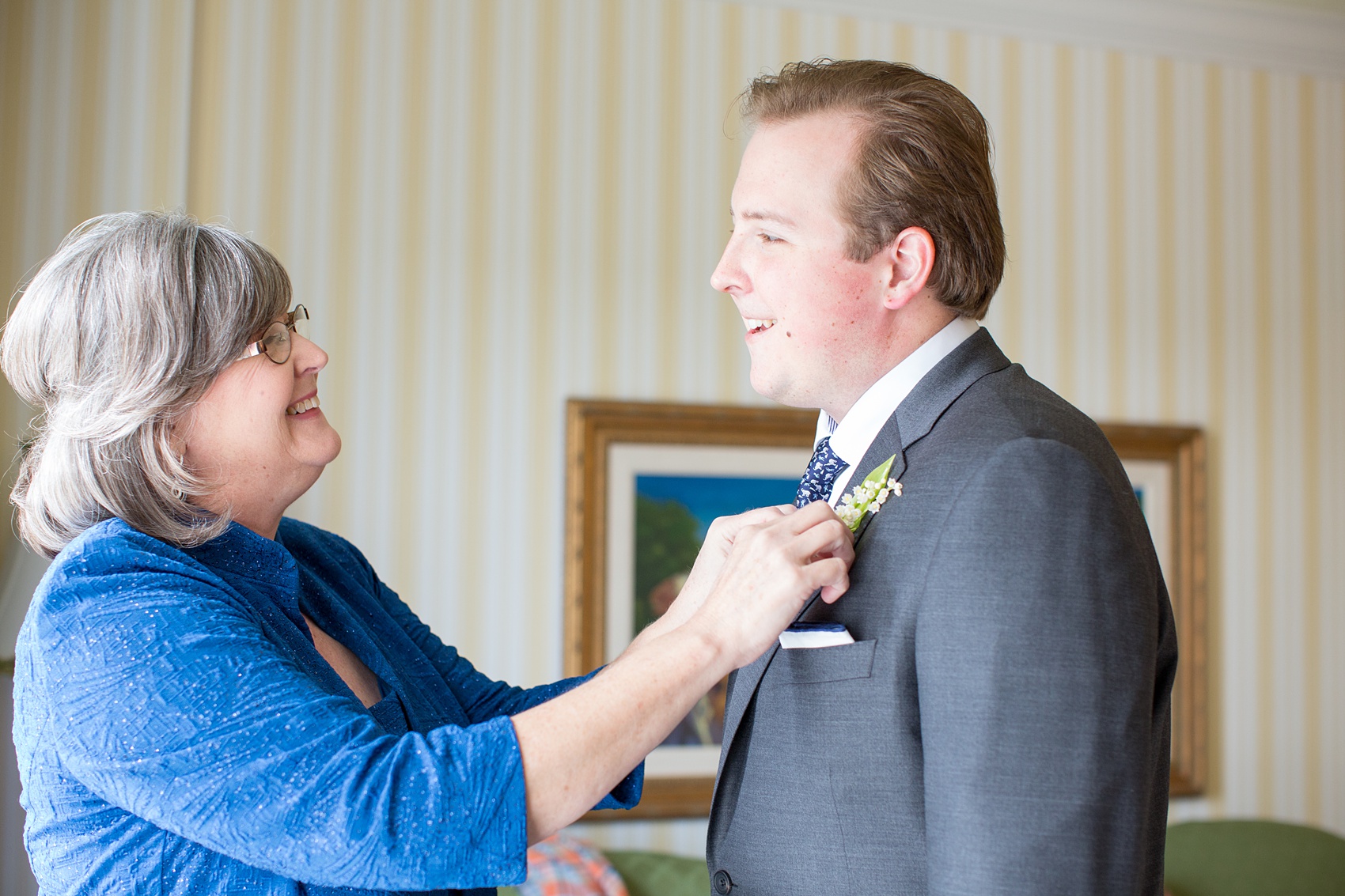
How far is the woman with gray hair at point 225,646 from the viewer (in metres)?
1.07

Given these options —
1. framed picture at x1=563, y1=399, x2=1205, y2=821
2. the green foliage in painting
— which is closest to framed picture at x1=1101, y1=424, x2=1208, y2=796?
framed picture at x1=563, y1=399, x2=1205, y2=821

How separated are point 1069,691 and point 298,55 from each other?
118 inches

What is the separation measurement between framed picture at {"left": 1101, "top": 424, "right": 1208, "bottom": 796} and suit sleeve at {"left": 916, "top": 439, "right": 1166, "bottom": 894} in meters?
2.85

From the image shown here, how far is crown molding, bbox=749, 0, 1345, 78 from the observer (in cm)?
372

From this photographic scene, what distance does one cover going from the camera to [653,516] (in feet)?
11.1

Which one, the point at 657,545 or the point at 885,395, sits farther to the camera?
the point at 657,545

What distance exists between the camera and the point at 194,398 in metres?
1.33

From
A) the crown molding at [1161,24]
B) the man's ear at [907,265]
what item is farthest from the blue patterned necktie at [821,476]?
the crown molding at [1161,24]

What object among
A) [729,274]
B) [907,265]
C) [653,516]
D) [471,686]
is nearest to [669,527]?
[653,516]

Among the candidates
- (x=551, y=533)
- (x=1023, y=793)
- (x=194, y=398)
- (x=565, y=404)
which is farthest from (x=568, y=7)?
(x=1023, y=793)

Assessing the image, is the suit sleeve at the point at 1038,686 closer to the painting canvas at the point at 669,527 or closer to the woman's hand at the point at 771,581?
the woman's hand at the point at 771,581

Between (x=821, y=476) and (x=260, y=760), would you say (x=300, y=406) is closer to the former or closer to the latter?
(x=260, y=760)

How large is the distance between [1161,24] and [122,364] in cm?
384

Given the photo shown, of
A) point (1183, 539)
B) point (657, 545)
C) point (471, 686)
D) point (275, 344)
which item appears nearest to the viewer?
point (275, 344)
